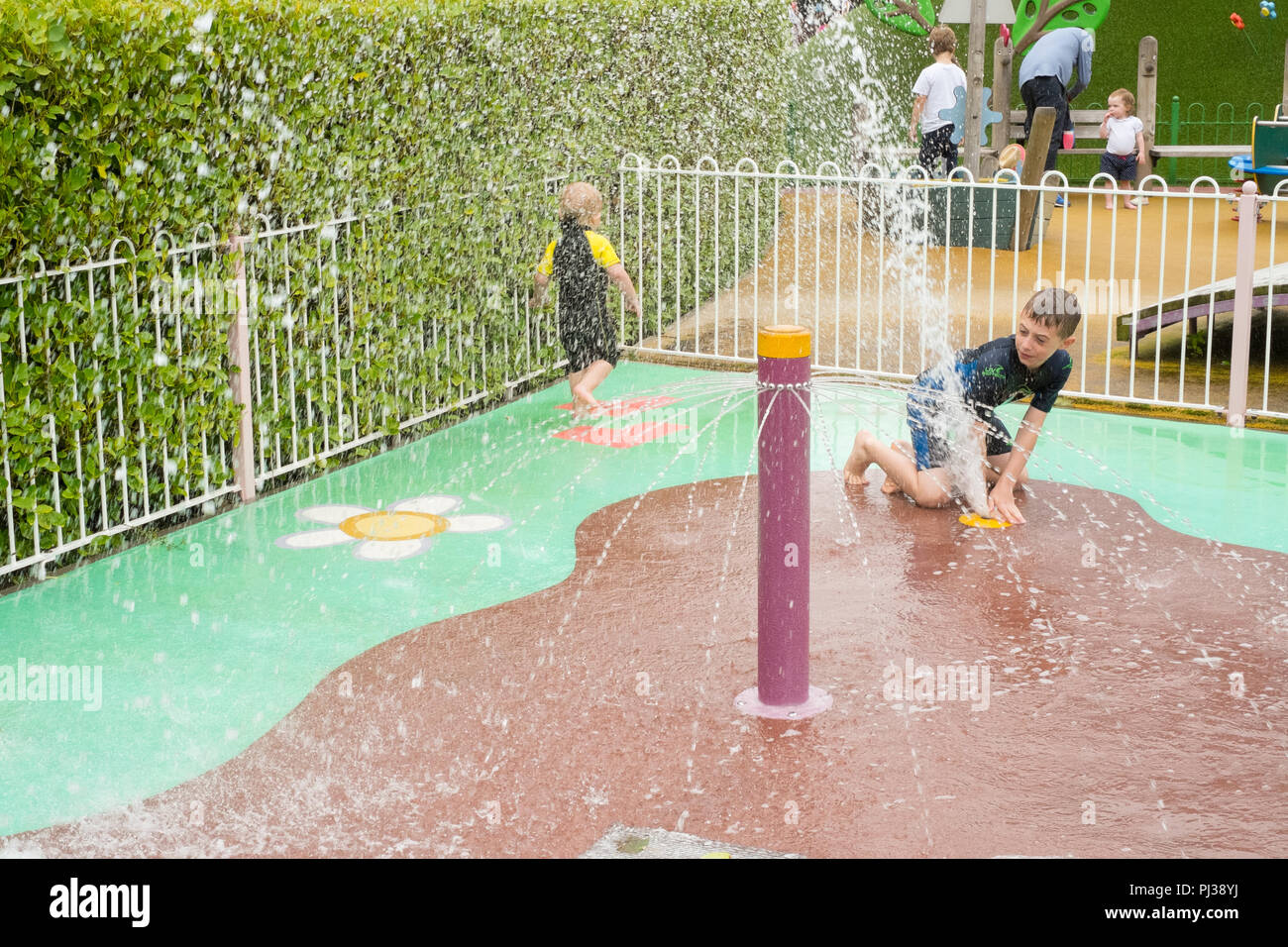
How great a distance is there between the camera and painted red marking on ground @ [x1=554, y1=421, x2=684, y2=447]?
9.11m

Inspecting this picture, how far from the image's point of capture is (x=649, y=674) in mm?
5742

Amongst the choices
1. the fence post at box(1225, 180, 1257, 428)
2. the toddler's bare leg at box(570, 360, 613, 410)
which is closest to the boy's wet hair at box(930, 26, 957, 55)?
the fence post at box(1225, 180, 1257, 428)

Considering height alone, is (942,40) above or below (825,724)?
above

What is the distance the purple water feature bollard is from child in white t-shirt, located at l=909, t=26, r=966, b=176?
11798mm

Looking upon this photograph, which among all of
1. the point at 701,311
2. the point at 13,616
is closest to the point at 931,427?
the point at 13,616

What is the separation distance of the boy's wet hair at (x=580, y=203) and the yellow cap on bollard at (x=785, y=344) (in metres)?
4.52

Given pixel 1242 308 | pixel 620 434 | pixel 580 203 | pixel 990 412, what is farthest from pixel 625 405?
pixel 1242 308

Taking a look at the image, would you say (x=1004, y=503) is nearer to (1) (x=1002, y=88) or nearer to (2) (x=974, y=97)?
(2) (x=974, y=97)

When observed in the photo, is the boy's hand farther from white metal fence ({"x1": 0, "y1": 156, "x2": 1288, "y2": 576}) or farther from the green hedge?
the green hedge

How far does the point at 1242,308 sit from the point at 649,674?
5.33 metres

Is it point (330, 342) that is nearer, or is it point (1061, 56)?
point (330, 342)

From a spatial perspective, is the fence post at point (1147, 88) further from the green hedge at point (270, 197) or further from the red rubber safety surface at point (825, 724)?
the red rubber safety surface at point (825, 724)

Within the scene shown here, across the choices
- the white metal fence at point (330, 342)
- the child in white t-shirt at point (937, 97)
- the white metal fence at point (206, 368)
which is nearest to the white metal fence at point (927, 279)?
the white metal fence at point (330, 342)
